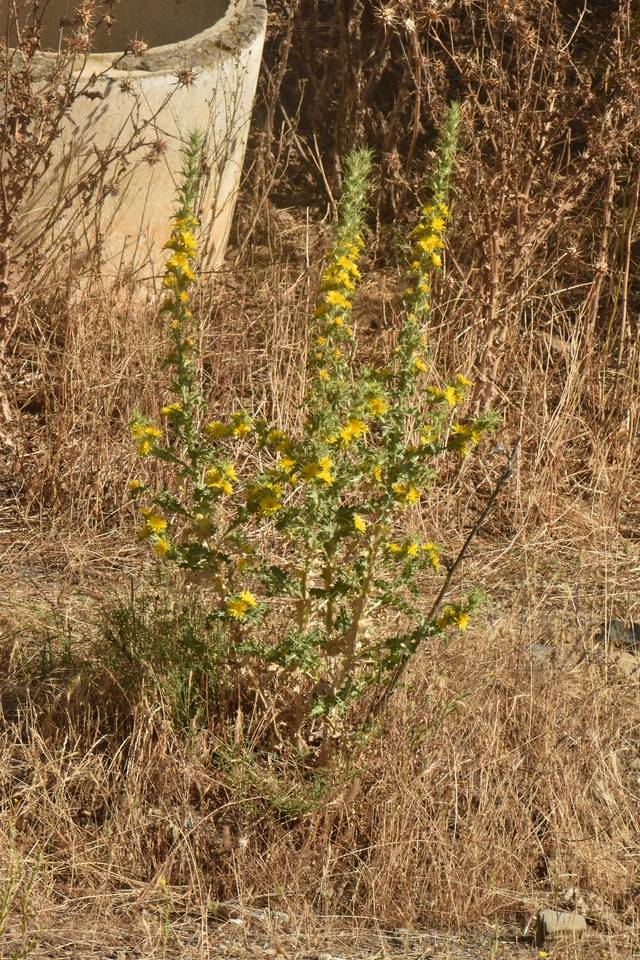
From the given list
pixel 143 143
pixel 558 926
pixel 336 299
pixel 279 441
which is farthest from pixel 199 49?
pixel 558 926

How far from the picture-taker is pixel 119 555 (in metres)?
3.90

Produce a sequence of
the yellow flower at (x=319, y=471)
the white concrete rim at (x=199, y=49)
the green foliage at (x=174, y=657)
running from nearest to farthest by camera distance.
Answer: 1. the yellow flower at (x=319, y=471)
2. the green foliage at (x=174, y=657)
3. the white concrete rim at (x=199, y=49)

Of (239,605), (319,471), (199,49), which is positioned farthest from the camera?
(199,49)

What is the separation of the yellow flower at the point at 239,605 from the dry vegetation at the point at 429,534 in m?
0.28

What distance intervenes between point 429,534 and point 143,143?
1.68 meters

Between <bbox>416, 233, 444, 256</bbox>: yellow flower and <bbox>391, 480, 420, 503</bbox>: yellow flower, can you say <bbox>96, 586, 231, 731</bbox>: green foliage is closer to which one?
<bbox>391, 480, 420, 503</bbox>: yellow flower

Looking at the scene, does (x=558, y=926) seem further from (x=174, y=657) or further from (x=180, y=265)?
(x=180, y=265)

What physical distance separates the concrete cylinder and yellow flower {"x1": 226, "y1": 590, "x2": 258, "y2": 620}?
1.99m

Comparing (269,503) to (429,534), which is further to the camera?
(429,534)

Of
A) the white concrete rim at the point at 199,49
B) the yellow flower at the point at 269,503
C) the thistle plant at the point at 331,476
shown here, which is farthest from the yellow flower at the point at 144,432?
the white concrete rim at the point at 199,49

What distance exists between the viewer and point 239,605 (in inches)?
102

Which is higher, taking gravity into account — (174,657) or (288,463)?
(288,463)

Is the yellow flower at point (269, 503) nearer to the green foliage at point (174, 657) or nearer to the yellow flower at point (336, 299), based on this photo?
the green foliage at point (174, 657)

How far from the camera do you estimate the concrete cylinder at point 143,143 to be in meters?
4.31
